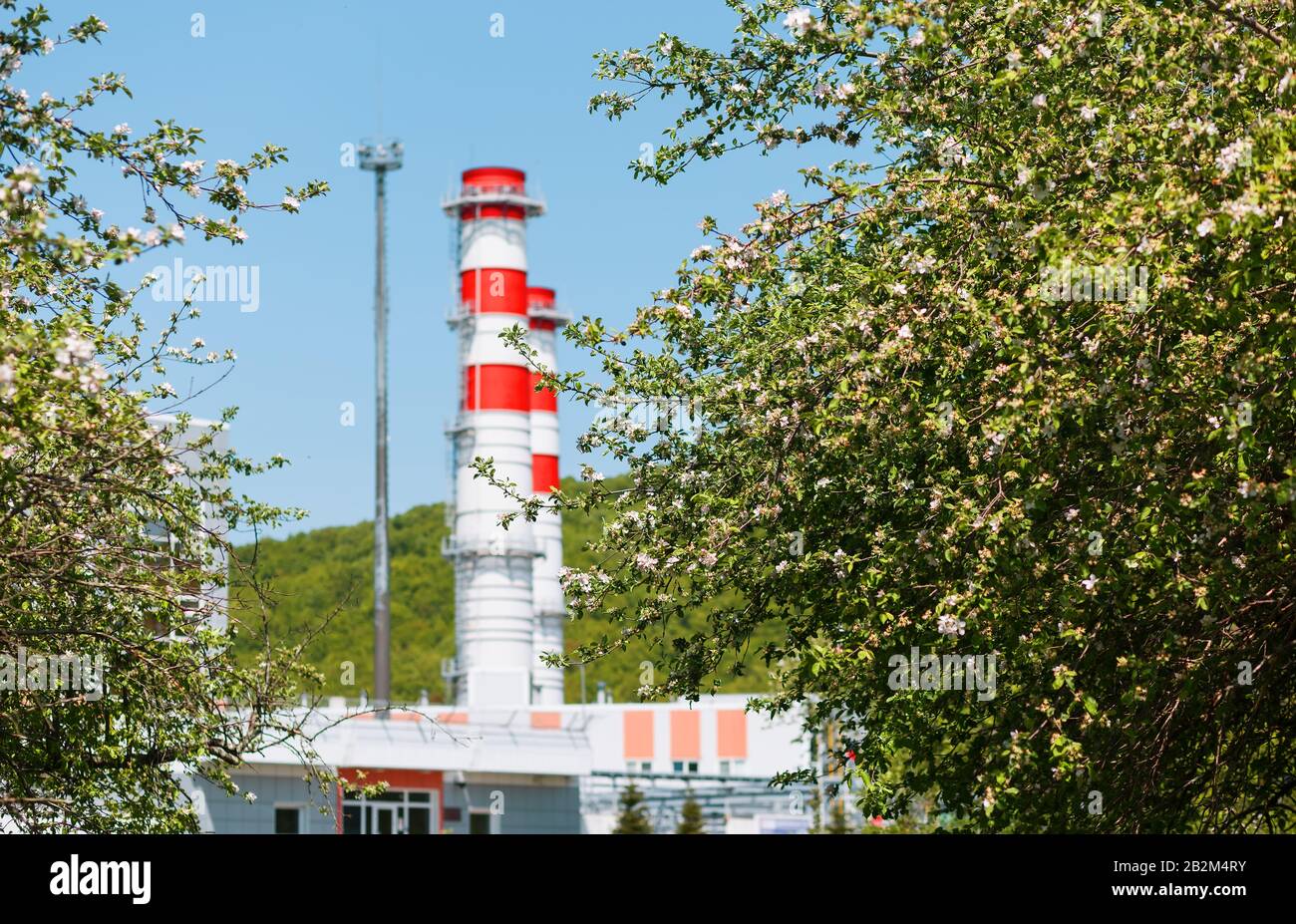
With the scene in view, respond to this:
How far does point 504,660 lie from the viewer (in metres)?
67.9

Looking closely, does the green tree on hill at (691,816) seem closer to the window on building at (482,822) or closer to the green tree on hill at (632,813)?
the green tree on hill at (632,813)

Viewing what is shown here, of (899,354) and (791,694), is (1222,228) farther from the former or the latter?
(791,694)

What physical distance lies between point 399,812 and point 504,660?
16071 millimetres

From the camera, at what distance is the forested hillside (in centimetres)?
10550

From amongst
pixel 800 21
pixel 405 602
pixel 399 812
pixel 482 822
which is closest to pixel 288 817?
pixel 399 812

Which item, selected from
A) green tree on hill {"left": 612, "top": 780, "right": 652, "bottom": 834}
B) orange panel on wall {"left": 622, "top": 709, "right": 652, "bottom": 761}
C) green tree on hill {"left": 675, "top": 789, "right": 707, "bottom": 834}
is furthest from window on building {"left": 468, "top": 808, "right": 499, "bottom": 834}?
orange panel on wall {"left": 622, "top": 709, "right": 652, "bottom": 761}

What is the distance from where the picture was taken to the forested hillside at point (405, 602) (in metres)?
106

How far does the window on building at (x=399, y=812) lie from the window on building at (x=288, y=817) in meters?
3.34

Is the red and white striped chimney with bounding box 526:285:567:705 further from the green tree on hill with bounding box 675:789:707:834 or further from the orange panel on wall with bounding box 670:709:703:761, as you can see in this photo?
the orange panel on wall with bounding box 670:709:703:761

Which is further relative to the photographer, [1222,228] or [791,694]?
[791,694]
